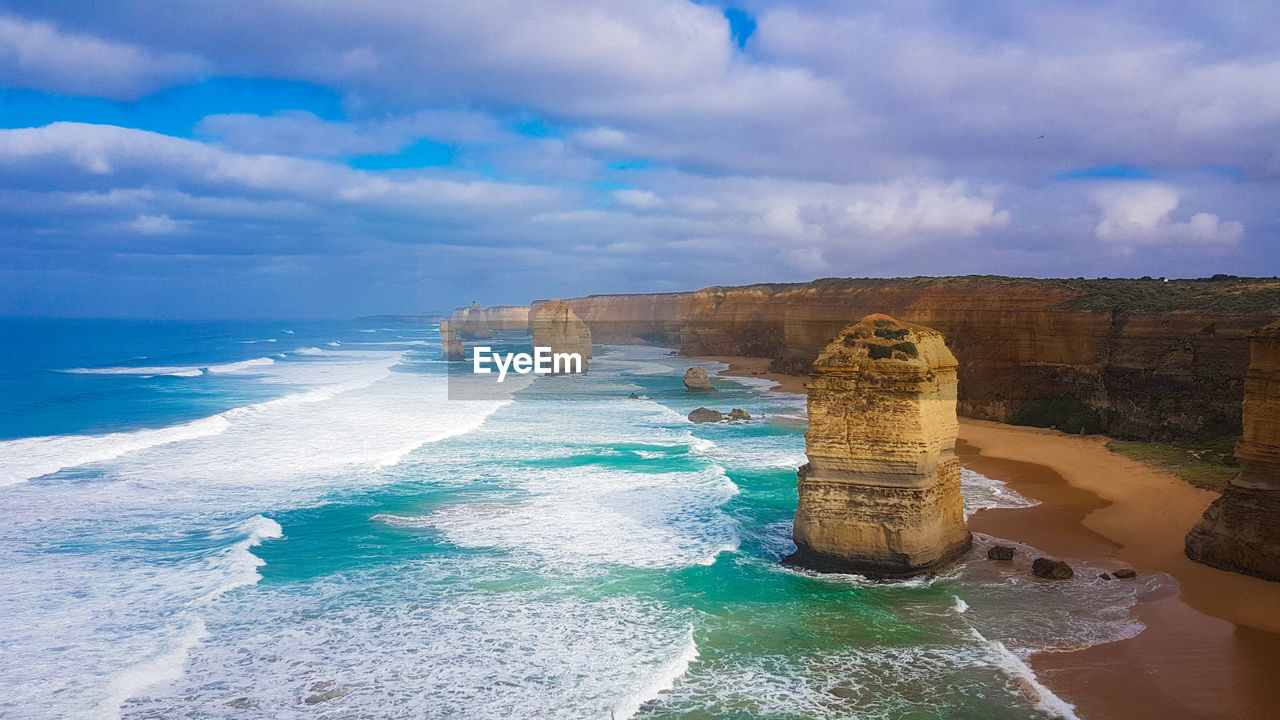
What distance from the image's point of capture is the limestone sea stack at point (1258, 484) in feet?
41.7

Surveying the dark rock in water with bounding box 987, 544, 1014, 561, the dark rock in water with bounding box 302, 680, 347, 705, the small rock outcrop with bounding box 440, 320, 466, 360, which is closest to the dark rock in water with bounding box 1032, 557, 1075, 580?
the dark rock in water with bounding box 987, 544, 1014, 561

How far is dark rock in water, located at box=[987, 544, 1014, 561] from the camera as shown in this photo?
47.5 feet

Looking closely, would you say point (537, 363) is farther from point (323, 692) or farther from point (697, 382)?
point (323, 692)

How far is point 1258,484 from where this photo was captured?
42.2 feet

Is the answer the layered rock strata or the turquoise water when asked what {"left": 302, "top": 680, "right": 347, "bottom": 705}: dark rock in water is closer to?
the turquoise water

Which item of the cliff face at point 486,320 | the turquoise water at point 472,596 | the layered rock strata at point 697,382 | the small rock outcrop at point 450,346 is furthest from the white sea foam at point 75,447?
the cliff face at point 486,320

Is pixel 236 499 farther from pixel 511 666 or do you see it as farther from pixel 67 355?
pixel 67 355

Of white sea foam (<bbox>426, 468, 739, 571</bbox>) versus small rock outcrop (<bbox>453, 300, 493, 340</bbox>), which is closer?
white sea foam (<bbox>426, 468, 739, 571</bbox>)

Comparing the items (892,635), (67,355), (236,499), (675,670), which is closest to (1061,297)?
(892,635)

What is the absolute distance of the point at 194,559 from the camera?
49.3 feet

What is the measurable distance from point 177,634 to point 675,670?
7129 millimetres

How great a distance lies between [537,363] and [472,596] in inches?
1985

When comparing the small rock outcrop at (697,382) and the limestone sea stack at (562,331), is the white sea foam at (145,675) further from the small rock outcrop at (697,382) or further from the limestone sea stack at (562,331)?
the limestone sea stack at (562,331)

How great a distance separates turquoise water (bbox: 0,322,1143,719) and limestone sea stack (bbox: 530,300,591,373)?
3080 centimetres
